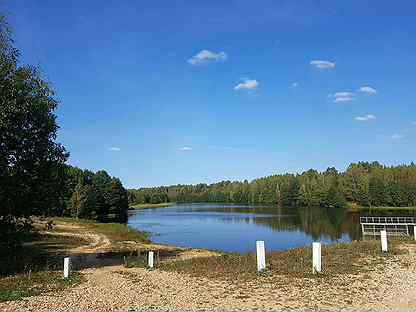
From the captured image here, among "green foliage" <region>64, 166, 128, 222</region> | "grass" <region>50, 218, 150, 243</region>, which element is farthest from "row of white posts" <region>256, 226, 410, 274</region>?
"green foliage" <region>64, 166, 128, 222</region>

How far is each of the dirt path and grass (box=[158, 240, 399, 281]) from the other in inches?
32.1

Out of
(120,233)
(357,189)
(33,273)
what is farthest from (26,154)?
(357,189)

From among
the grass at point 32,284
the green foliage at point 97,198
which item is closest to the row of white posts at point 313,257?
the grass at point 32,284

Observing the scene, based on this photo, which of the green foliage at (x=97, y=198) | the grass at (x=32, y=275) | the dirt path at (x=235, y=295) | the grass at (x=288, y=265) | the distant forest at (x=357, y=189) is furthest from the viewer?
the distant forest at (x=357, y=189)

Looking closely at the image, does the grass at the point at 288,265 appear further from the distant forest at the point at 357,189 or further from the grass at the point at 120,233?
the distant forest at the point at 357,189

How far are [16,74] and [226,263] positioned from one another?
1268 cm

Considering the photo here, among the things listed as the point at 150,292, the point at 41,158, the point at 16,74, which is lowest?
the point at 150,292

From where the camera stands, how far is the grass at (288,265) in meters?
15.9

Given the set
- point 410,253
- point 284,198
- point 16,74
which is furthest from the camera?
point 284,198

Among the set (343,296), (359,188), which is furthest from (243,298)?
(359,188)

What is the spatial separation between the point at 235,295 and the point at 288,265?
5475mm

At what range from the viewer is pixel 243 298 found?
1237 cm

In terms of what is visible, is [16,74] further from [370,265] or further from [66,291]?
[370,265]

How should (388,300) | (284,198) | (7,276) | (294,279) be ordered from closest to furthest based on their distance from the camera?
Answer: (388,300)
(294,279)
(7,276)
(284,198)
